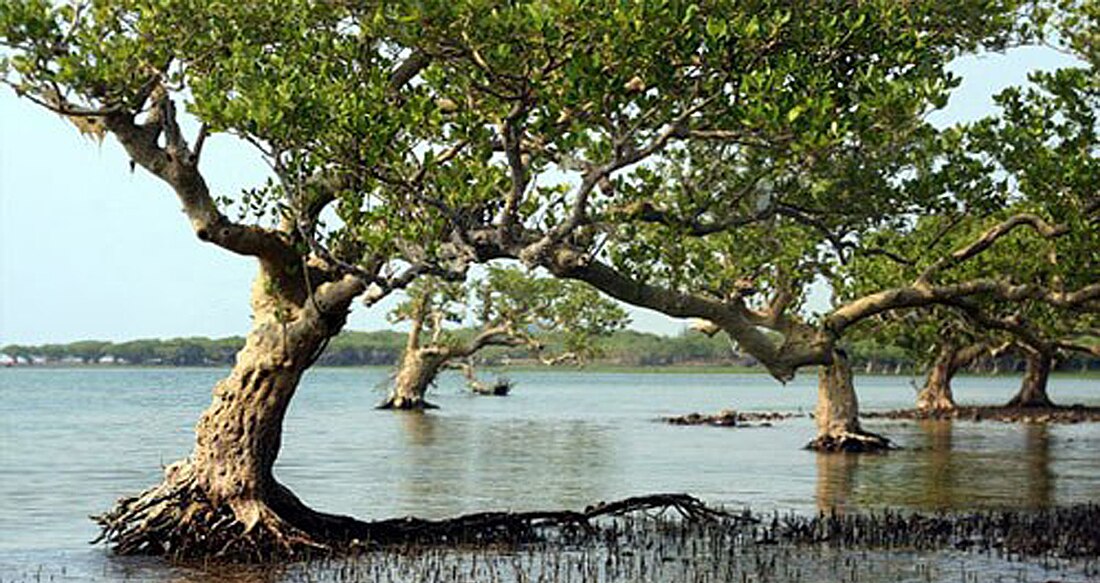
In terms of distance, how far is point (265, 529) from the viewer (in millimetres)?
20953

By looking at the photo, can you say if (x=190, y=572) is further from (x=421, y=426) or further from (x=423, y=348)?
(x=423, y=348)

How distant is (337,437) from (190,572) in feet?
117

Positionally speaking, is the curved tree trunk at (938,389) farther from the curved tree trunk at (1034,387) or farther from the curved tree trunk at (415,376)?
the curved tree trunk at (415,376)

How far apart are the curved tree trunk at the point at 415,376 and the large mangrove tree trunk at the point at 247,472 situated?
51168mm

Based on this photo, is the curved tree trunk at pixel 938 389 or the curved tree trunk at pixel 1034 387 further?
the curved tree trunk at pixel 1034 387

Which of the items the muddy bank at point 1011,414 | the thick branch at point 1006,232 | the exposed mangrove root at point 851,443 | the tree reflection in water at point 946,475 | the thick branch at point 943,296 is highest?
the thick branch at point 1006,232

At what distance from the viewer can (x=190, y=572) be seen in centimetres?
1977

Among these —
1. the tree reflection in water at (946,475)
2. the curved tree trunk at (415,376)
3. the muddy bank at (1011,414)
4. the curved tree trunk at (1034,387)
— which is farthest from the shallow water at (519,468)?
the curved tree trunk at (1034,387)

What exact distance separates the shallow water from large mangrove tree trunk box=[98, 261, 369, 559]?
0.82m

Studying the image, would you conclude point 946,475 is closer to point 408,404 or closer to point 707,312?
point 707,312

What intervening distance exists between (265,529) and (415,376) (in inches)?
2153

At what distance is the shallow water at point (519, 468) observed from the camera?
29.2m

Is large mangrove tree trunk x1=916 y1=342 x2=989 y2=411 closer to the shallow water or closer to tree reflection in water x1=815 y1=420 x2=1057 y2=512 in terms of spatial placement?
the shallow water

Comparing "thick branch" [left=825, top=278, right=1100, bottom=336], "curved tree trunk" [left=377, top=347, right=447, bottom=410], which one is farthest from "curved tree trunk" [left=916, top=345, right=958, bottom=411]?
"thick branch" [left=825, top=278, right=1100, bottom=336]
